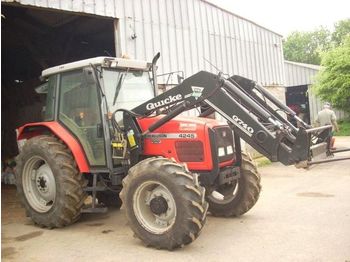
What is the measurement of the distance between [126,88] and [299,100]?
84.7 feet

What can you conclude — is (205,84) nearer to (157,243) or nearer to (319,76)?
(157,243)

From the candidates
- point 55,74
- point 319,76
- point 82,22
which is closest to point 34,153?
point 55,74

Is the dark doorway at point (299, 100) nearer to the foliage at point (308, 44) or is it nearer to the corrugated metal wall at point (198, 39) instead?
the corrugated metal wall at point (198, 39)

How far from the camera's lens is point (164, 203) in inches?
210

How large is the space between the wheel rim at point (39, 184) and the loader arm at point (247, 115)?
6.02ft

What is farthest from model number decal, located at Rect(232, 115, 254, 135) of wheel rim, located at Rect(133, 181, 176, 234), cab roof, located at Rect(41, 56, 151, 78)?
cab roof, located at Rect(41, 56, 151, 78)

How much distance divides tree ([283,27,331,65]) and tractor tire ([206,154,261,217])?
5297cm

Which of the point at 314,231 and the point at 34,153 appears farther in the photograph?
the point at 34,153

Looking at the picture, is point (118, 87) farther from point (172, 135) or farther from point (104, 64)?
point (172, 135)

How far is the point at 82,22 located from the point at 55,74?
5548mm

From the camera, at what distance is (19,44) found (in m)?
13.3

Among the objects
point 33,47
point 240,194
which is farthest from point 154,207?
point 33,47

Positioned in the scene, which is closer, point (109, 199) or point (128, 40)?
point (109, 199)

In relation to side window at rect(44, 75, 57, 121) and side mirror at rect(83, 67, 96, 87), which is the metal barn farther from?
side mirror at rect(83, 67, 96, 87)
